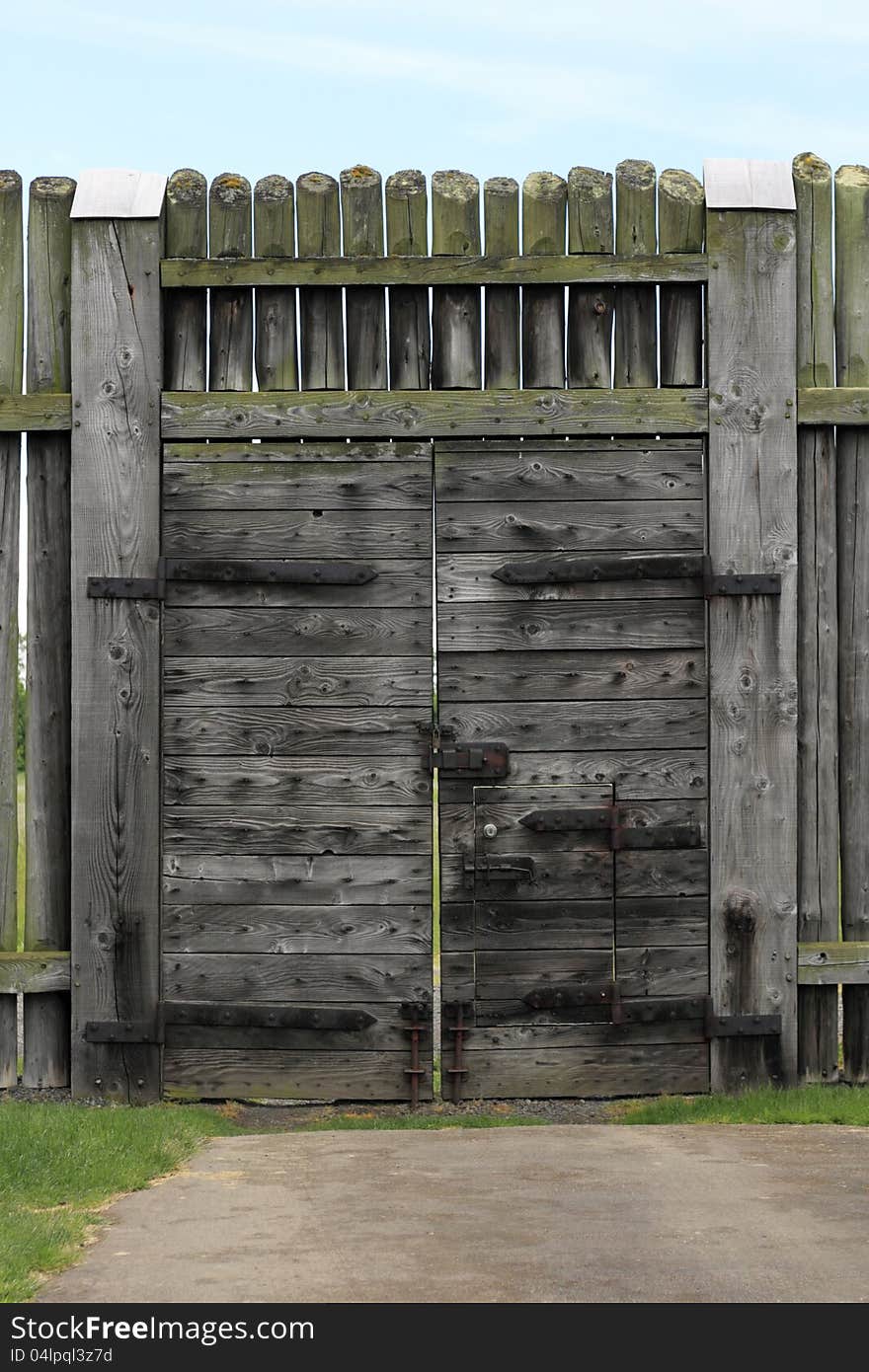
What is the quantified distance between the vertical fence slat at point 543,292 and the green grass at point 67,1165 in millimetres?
3544

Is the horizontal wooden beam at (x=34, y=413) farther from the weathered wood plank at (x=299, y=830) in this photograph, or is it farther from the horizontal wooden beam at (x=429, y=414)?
the weathered wood plank at (x=299, y=830)

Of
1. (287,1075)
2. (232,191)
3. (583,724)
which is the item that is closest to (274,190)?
(232,191)

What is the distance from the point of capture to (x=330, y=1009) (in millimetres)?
6848

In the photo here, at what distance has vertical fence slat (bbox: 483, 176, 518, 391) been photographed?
6.94 meters

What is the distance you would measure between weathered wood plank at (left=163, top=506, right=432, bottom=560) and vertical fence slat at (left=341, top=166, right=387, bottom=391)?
613mm

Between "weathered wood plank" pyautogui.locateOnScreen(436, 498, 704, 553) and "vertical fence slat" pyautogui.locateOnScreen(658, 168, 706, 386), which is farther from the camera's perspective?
"vertical fence slat" pyautogui.locateOnScreen(658, 168, 706, 386)

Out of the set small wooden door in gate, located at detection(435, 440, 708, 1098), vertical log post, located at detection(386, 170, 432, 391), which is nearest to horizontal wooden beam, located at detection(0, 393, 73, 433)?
vertical log post, located at detection(386, 170, 432, 391)

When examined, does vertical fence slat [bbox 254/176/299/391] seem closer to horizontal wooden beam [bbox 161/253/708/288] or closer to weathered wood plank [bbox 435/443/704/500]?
horizontal wooden beam [bbox 161/253/708/288]

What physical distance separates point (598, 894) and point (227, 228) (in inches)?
135

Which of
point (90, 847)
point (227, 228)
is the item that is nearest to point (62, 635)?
point (90, 847)

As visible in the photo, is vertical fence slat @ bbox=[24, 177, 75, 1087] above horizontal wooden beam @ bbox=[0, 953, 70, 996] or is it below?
above

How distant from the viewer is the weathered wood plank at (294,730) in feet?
22.5

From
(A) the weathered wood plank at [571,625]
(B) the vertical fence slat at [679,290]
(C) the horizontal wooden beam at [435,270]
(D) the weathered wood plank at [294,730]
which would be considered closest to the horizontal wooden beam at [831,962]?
(A) the weathered wood plank at [571,625]

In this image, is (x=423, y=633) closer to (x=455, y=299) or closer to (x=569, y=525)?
(x=569, y=525)
